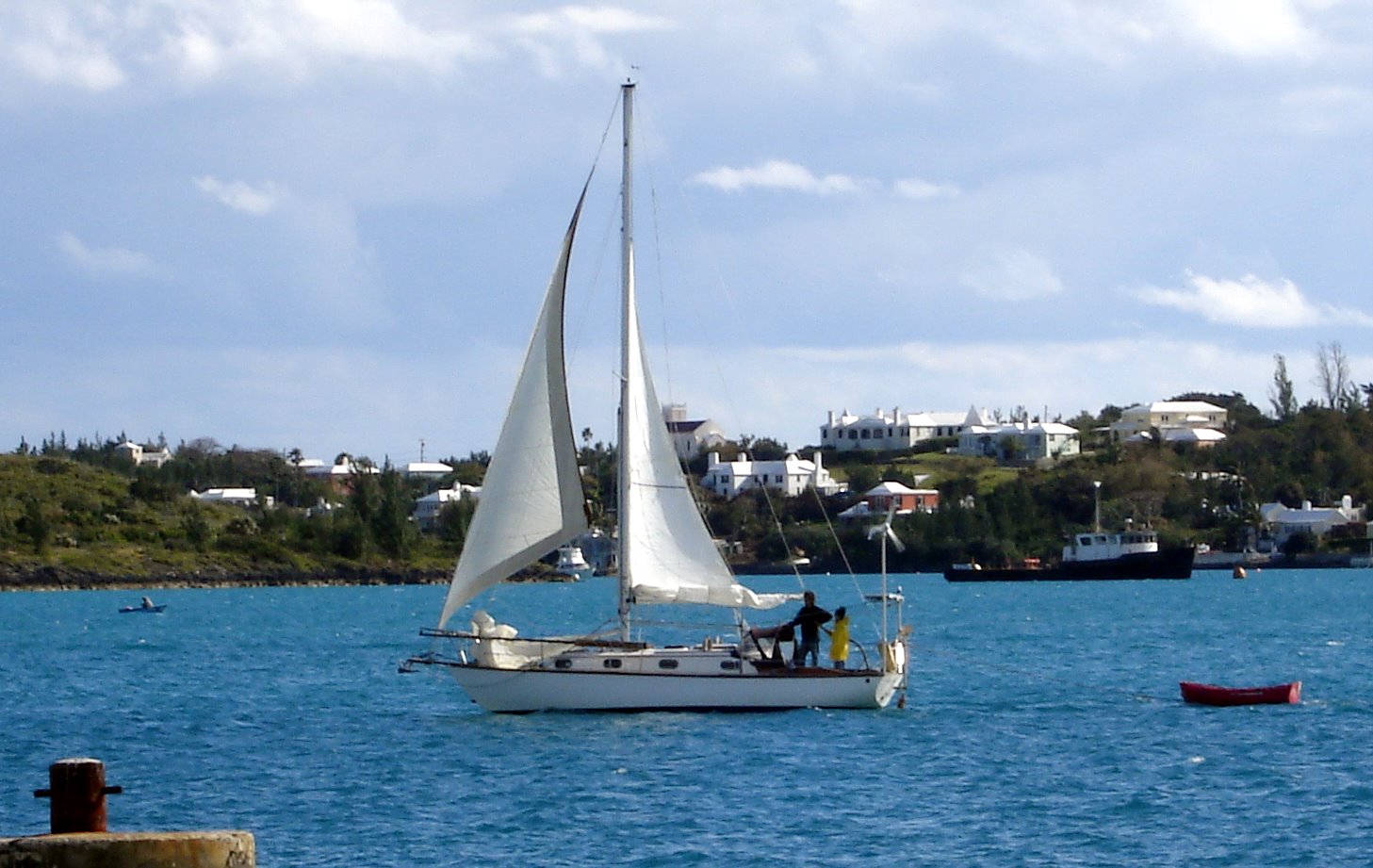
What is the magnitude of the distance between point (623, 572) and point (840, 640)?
4.35m

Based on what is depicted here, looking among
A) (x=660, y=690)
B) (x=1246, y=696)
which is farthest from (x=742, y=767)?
(x=1246, y=696)

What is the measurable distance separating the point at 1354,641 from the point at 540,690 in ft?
130

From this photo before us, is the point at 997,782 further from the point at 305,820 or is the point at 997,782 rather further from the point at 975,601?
the point at 975,601

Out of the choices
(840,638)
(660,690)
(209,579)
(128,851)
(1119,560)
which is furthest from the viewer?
(209,579)

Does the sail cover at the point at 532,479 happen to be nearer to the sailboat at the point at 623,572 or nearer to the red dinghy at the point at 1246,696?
the sailboat at the point at 623,572

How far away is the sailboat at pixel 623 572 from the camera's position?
1506 inches

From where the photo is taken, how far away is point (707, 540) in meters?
39.8

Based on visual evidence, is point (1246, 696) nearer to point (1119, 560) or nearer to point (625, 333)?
point (625, 333)

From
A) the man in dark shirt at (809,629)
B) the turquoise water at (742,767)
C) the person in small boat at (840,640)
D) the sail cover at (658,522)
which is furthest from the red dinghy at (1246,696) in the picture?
the sail cover at (658,522)

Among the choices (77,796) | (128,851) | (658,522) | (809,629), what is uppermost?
(658,522)

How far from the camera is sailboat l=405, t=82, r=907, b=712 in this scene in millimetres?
38250

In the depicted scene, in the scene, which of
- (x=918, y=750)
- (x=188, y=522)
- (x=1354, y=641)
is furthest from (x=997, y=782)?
(x=188, y=522)

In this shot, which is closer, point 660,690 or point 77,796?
point 77,796

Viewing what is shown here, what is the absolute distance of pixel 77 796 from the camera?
31.3 feet
